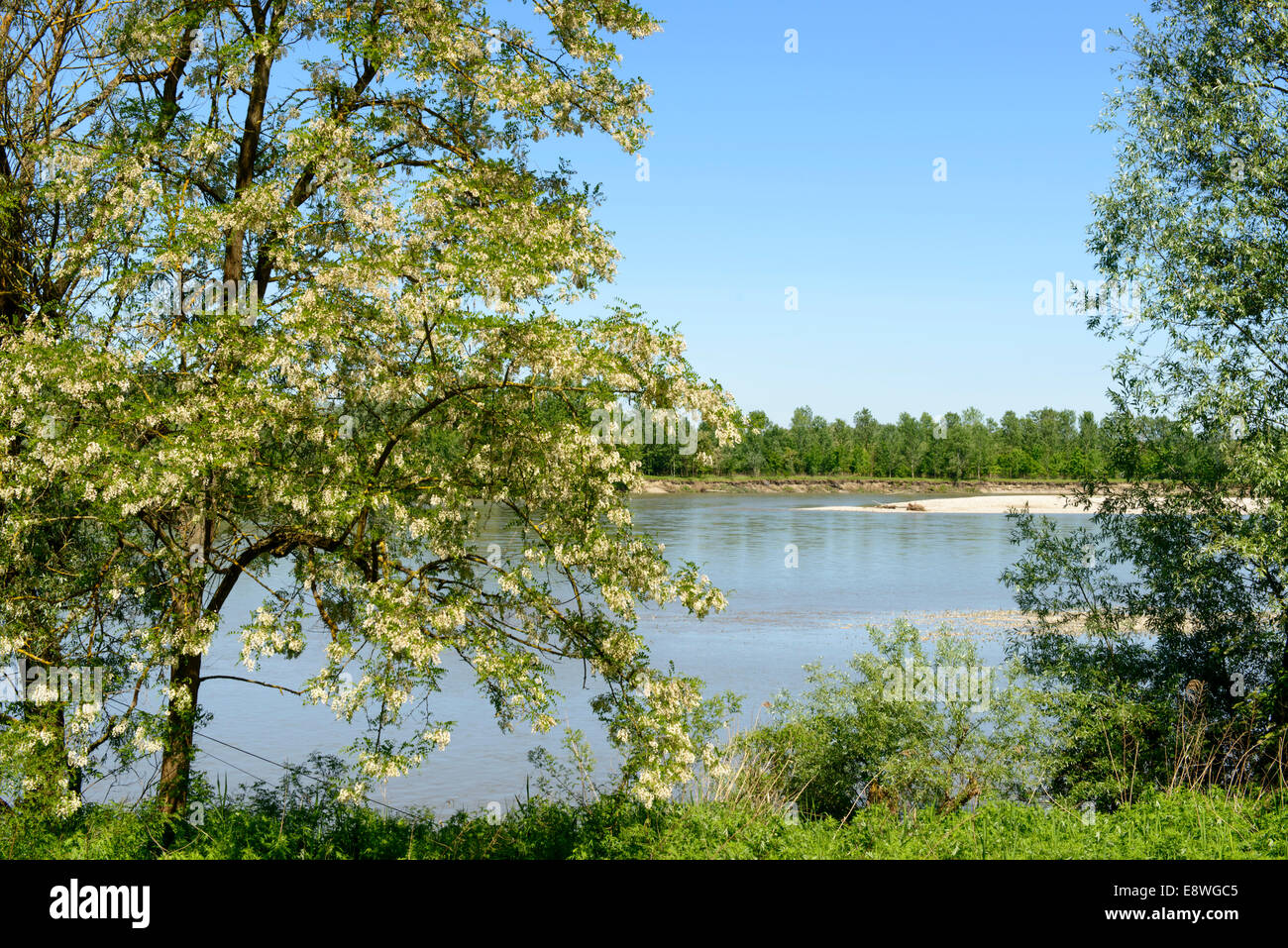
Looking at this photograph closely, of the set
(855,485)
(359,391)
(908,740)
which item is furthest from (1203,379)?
(855,485)

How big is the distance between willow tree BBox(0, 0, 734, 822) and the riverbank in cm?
9700

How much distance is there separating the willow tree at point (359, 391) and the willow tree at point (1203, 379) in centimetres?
730

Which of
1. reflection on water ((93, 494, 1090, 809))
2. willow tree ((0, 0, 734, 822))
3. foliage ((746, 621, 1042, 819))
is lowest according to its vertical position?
reflection on water ((93, 494, 1090, 809))

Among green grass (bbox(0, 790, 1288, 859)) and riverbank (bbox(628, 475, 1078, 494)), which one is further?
riverbank (bbox(628, 475, 1078, 494))

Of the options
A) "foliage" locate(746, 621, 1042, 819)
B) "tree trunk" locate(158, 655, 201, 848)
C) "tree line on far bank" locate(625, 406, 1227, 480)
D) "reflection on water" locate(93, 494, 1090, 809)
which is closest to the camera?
Result: "tree trunk" locate(158, 655, 201, 848)

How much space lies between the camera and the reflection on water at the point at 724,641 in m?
16.4

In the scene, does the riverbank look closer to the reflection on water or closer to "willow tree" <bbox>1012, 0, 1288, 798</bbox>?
the reflection on water

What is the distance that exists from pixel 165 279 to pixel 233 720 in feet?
35.0

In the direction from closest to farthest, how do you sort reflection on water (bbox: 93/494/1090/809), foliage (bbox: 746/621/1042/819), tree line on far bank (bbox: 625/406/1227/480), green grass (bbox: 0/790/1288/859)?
green grass (bbox: 0/790/1288/859) < foliage (bbox: 746/621/1042/819) < reflection on water (bbox: 93/494/1090/809) < tree line on far bank (bbox: 625/406/1227/480)

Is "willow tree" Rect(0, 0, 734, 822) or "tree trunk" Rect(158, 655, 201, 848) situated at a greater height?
"willow tree" Rect(0, 0, 734, 822)

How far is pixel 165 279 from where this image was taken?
10398 millimetres

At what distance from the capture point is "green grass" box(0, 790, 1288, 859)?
8164mm

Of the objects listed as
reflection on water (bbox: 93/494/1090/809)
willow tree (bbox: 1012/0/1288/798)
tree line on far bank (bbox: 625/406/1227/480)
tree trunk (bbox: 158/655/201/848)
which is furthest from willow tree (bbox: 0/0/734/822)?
tree line on far bank (bbox: 625/406/1227/480)
